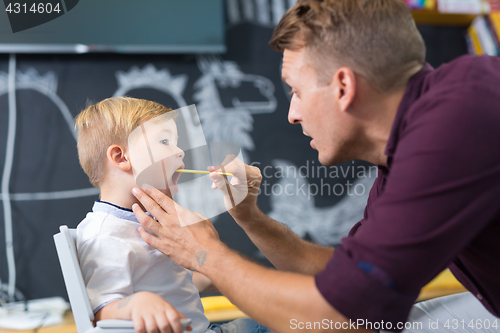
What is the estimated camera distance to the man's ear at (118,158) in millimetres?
906

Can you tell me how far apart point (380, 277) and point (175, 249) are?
17.1 inches

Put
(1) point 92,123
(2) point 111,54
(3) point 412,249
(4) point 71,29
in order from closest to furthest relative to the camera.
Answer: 1. (3) point 412,249
2. (1) point 92,123
3. (4) point 71,29
4. (2) point 111,54

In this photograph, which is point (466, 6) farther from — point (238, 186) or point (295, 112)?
point (238, 186)

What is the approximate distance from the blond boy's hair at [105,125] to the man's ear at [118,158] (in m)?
0.01

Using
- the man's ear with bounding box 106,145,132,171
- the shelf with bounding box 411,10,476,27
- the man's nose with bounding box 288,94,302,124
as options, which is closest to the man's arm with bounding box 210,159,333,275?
the man's nose with bounding box 288,94,302,124

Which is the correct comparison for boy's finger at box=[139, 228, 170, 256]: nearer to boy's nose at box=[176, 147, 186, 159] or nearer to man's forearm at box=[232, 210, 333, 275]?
boy's nose at box=[176, 147, 186, 159]

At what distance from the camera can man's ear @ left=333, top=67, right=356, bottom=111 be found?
0.79 m

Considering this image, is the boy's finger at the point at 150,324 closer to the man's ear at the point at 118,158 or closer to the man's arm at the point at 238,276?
the man's arm at the point at 238,276

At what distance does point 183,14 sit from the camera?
1.84 metres

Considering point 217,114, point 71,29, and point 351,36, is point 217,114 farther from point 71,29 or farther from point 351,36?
point 351,36

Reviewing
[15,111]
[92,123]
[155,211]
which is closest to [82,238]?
[155,211]

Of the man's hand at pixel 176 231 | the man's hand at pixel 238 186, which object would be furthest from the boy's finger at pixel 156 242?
the man's hand at pixel 238 186

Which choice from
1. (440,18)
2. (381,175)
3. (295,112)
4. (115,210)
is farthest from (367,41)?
(440,18)

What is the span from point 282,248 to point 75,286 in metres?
0.60
